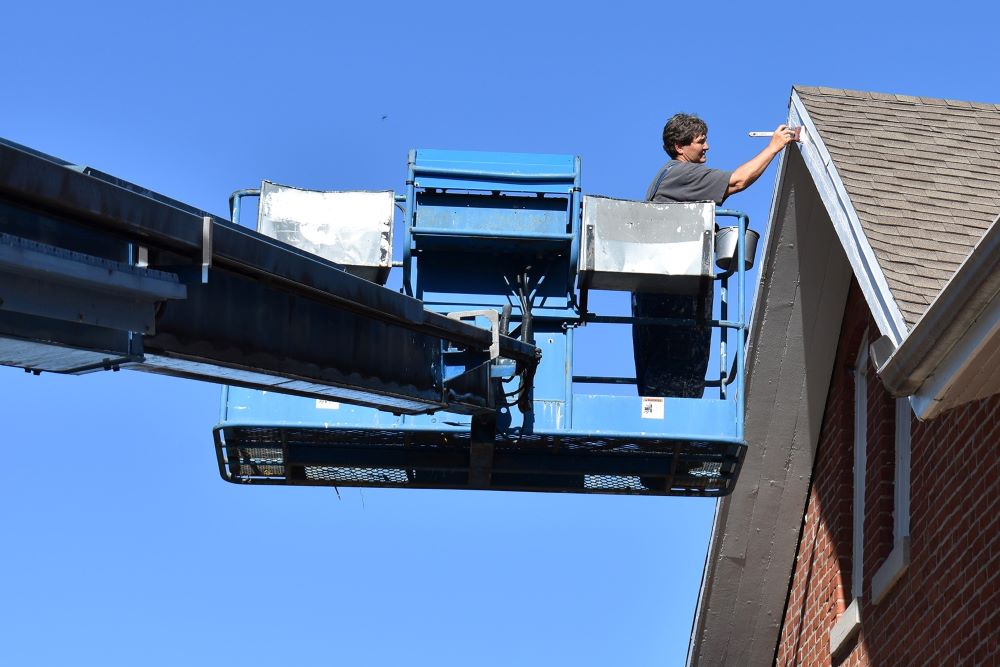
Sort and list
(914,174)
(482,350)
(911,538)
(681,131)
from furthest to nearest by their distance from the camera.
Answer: (681,131) → (914,174) → (911,538) → (482,350)

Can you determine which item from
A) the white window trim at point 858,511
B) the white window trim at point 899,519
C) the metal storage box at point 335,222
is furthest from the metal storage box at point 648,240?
the white window trim at point 858,511

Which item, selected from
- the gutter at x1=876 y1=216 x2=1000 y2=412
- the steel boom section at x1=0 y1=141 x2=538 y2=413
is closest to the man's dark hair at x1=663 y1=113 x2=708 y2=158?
the steel boom section at x1=0 y1=141 x2=538 y2=413

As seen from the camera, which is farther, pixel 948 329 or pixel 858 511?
pixel 858 511

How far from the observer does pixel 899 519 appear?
9055mm

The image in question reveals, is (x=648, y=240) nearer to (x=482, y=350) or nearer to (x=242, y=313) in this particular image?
(x=482, y=350)

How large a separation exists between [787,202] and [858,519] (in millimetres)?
2092

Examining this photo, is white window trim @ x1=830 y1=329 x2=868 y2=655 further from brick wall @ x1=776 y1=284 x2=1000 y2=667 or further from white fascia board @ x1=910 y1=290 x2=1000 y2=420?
white fascia board @ x1=910 y1=290 x2=1000 y2=420

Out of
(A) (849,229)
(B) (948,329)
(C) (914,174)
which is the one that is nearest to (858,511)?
(C) (914,174)

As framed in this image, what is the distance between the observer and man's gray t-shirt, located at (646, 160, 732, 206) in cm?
901

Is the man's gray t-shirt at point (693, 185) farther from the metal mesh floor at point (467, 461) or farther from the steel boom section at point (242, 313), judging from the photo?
the steel boom section at point (242, 313)

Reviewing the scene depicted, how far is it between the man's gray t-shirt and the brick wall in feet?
4.93

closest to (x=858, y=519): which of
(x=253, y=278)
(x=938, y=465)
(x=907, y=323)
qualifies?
(x=938, y=465)

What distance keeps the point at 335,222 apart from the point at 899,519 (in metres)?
3.72

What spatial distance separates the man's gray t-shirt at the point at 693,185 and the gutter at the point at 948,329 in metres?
2.60
